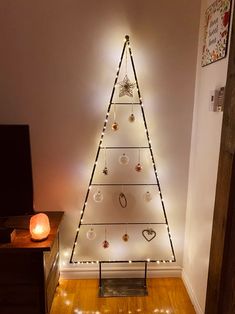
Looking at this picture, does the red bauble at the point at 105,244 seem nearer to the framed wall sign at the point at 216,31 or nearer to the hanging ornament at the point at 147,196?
the hanging ornament at the point at 147,196

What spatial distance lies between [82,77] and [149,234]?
53.6 inches

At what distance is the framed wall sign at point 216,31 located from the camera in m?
1.47

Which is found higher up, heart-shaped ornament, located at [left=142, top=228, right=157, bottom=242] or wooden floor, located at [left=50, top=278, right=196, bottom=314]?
heart-shaped ornament, located at [left=142, top=228, right=157, bottom=242]

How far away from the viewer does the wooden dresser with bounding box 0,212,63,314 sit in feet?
5.23

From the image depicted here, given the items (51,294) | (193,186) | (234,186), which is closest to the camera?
(234,186)

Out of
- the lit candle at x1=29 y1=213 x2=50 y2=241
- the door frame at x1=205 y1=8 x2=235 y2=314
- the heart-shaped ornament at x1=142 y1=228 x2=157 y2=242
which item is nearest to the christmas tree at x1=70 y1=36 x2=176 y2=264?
the heart-shaped ornament at x1=142 y1=228 x2=157 y2=242

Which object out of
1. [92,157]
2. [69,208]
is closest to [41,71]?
[92,157]

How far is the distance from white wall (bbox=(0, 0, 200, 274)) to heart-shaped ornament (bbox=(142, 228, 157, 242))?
0.35 metres

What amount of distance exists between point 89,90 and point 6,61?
626 mm

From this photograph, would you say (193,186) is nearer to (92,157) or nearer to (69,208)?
(92,157)

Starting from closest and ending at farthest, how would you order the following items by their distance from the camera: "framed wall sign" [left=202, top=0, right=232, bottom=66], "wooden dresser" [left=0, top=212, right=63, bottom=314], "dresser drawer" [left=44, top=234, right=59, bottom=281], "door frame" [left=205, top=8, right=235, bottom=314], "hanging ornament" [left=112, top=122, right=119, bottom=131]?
"door frame" [left=205, top=8, right=235, bottom=314] < "framed wall sign" [left=202, top=0, right=232, bottom=66] < "wooden dresser" [left=0, top=212, right=63, bottom=314] < "dresser drawer" [left=44, top=234, right=59, bottom=281] < "hanging ornament" [left=112, top=122, right=119, bottom=131]

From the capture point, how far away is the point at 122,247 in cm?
221

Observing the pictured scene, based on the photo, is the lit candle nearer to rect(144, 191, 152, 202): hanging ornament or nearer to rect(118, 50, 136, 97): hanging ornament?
rect(144, 191, 152, 202): hanging ornament

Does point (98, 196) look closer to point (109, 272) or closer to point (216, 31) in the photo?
point (109, 272)
